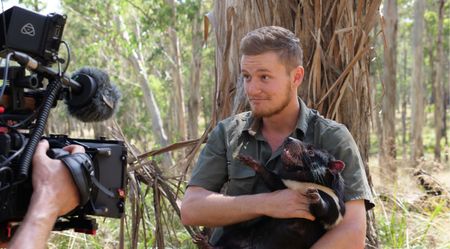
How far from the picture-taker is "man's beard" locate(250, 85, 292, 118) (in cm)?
277

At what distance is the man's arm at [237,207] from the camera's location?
2482 millimetres

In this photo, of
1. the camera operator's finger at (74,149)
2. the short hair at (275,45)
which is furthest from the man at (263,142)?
the camera operator's finger at (74,149)

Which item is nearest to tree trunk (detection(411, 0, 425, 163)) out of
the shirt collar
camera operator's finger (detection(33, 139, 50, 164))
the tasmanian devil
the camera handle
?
the shirt collar

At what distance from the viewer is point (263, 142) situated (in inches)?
111

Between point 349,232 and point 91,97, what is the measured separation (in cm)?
123

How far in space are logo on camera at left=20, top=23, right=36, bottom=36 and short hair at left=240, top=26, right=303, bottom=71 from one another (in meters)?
1.03

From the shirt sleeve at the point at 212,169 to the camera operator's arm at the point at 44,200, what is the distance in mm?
884

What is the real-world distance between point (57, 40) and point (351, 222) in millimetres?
1449

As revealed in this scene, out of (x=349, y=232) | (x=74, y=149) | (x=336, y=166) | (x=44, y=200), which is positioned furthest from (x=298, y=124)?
(x=44, y=200)

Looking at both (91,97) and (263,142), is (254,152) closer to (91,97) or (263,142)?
(263,142)

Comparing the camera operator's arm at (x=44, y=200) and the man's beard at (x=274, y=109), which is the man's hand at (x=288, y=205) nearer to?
the man's beard at (x=274, y=109)

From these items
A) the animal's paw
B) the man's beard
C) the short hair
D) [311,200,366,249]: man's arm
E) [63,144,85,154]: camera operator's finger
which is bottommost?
[311,200,366,249]: man's arm

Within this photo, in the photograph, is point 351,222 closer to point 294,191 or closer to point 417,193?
point 294,191

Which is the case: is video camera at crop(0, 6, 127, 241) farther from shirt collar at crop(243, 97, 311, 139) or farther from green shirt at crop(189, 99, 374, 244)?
shirt collar at crop(243, 97, 311, 139)
